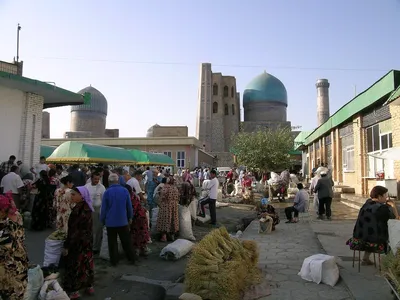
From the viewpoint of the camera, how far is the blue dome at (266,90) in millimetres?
55219

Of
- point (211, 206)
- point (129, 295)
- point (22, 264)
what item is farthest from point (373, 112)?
point (22, 264)

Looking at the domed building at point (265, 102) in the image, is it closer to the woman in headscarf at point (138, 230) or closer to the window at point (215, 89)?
the window at point (215, 89)

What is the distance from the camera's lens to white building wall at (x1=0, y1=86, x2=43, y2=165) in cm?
984

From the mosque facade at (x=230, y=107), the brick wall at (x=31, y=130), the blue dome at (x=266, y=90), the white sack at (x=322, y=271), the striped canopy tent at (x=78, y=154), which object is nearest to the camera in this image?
the white sack at (x=322, y=271)

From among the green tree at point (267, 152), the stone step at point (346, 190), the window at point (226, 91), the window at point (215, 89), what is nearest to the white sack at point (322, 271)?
the stone step at point (346, 190)

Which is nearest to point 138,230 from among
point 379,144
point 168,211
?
point 168,211

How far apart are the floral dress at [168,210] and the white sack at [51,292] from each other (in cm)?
355

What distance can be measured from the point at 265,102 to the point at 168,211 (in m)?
49.7

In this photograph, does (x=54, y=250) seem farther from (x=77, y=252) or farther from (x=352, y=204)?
(x=352, y=204)

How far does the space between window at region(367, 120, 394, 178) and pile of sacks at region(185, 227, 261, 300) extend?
27.4ft

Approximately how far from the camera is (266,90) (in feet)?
182

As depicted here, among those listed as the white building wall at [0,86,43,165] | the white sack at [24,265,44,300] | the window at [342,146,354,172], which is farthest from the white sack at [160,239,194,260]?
the window at [342,146,354,172]

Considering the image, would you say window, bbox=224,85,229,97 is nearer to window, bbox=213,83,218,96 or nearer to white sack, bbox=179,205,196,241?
window, bbox=213,83,218,96

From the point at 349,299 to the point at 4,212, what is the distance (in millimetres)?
3672
